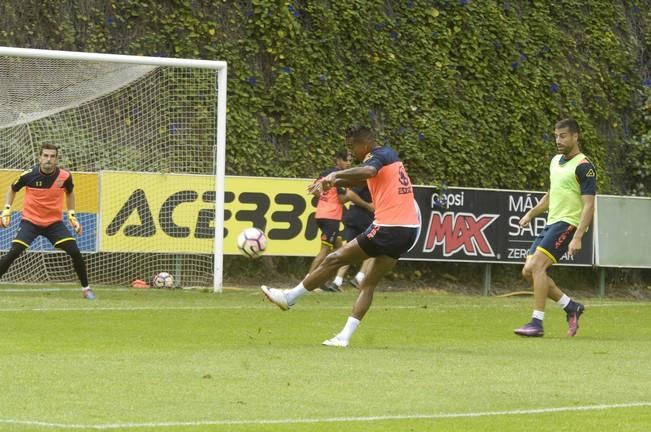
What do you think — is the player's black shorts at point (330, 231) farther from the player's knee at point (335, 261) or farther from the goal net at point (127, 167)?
the player's knee at point (335, 261)

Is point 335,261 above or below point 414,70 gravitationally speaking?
below

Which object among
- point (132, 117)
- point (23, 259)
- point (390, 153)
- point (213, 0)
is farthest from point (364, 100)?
point (390, 153)

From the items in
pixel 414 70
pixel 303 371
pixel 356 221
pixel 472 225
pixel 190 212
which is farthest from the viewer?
pixel 414 70

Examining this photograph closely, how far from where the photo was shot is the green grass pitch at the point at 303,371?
8086 millimetres

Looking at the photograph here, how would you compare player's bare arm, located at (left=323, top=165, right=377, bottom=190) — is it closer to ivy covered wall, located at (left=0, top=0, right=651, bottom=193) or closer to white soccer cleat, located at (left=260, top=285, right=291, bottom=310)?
white soccer cleat, located at (left=260, top=285, right=291, bottom=310)

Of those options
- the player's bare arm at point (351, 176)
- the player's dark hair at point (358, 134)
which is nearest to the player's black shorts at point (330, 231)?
the player's dark hair at point (358, 134)

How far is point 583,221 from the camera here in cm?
1434

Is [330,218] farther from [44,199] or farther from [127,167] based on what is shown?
[44,199]

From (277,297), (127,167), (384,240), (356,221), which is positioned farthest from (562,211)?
(127,167)

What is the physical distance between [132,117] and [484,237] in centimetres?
646

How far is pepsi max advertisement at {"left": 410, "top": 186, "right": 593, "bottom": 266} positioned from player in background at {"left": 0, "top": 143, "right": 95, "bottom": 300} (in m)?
6.88

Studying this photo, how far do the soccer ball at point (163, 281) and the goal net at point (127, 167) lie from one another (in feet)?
0.72

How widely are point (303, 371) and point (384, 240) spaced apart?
2445 millimetres

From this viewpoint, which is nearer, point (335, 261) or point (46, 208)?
point (335, 261)
